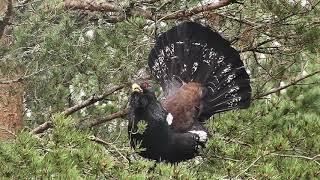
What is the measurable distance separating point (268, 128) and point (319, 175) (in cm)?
136

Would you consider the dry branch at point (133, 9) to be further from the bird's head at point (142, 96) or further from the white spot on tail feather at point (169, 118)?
the bird's head at point (142, 96)

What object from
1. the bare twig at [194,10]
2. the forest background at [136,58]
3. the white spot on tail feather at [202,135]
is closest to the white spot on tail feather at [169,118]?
the white spot on tail feather at [202,135]

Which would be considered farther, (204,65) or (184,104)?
(204,65)

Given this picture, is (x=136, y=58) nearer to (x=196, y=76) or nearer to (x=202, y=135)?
(x=196, y=76)

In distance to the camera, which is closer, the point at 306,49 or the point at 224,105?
the point at 306,49

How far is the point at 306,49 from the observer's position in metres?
4.43

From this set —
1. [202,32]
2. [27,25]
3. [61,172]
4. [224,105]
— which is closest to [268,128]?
[224,105]

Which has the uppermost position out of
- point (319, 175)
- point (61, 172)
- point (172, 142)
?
point (61, 172)

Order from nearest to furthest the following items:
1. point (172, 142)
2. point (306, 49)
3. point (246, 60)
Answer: point (172, 142) < point (306, 49) < point (246, 60)

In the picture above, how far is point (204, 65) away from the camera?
193 inches

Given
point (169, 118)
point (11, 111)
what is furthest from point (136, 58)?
point (11, 111)

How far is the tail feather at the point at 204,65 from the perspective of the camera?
186 inches

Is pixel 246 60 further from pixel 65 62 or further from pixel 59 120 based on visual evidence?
pixel 59 120

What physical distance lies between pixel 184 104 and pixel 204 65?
1.43 ft
